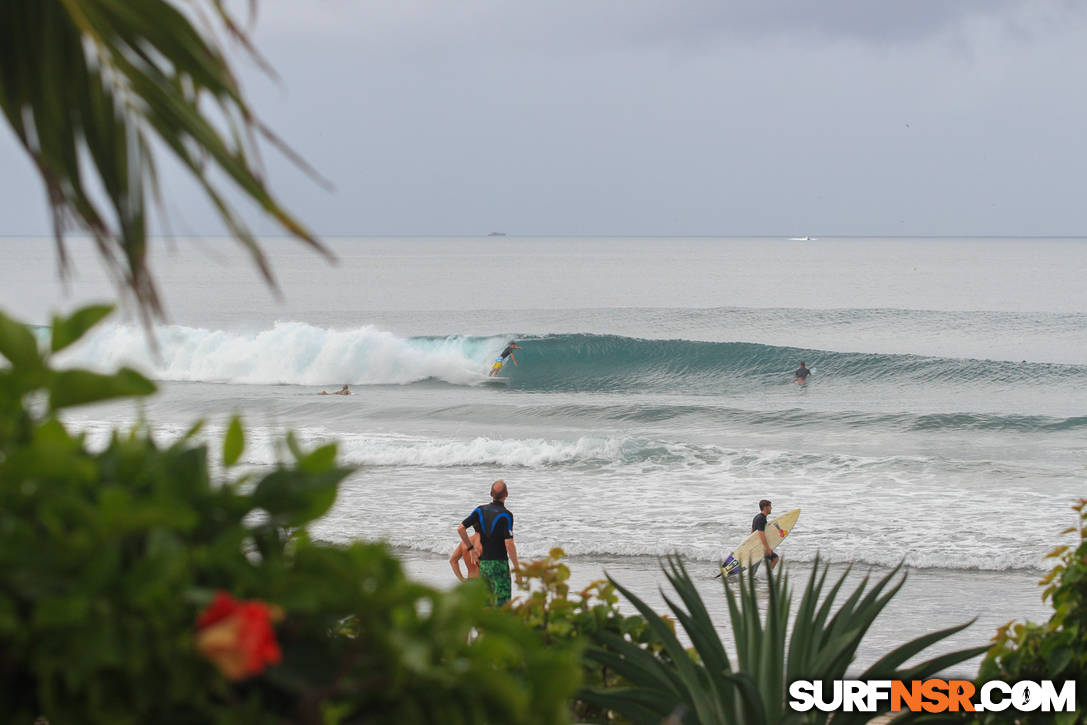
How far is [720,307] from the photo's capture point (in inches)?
2212

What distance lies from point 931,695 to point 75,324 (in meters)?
3.17

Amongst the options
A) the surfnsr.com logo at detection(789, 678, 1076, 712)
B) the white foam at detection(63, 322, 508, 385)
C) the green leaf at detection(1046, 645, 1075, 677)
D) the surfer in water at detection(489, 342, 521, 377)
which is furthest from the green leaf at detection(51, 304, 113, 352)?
the surfer in water at detection(489, 342, 521, 377)

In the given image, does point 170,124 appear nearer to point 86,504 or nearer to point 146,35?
point 146,35

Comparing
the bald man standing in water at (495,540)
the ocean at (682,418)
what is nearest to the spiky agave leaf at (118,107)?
the ocean at (682,418)

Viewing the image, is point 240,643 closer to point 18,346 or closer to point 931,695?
point 18,346

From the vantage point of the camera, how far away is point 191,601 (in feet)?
3.89

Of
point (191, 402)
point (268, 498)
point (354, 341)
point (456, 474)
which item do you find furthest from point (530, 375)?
point (268, 498)

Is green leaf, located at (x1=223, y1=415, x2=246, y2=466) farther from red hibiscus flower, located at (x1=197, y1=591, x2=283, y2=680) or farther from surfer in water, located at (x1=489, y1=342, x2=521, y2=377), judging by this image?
surfer in water, located at (x1=489, y1=342, x2=521, y2=377)

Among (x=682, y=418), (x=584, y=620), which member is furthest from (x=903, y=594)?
(x=682, y=418)

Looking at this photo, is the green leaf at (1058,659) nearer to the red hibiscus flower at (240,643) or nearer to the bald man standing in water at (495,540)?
the red hibiscus flower at (240,643)

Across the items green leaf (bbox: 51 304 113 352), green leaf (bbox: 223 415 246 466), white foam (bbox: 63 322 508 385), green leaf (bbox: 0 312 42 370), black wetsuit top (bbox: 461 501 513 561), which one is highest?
white foam (bbox: 63 322 508 385)

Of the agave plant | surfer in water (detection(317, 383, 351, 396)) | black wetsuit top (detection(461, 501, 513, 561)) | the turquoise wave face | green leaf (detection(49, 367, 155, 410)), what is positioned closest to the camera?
green leaf (detection(49, 367, 155, 410))

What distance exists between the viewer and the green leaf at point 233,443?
129cm

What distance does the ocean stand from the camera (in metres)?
13.3
